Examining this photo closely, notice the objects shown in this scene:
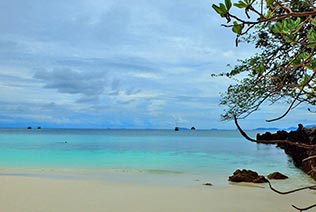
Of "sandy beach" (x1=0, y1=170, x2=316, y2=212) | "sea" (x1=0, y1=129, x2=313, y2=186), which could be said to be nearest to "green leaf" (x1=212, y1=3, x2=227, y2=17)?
"sandy beach" (x1=0, y1=170, x2=316, y2=212)

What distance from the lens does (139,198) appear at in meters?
7.18

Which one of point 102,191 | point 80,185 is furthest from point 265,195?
point 80,185

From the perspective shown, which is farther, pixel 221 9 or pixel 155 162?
pixel 155 162

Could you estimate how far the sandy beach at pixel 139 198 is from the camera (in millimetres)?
6254

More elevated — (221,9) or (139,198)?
(221,9)

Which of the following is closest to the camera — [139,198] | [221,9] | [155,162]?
[221,9]

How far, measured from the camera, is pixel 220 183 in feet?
32.6

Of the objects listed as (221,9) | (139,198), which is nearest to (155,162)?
(139,198)

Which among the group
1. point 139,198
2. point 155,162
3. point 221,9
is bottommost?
point 139,198

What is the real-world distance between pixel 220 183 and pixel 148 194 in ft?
9.46

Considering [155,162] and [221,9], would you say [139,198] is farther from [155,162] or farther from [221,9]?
[155,162]

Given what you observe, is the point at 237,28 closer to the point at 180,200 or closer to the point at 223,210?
the point at 223,210

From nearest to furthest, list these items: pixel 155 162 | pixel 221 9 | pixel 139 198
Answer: pixel 221 9
pixel 139 198
pixel 155 162

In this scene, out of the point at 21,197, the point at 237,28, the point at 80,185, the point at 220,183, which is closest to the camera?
the point at 237,28
